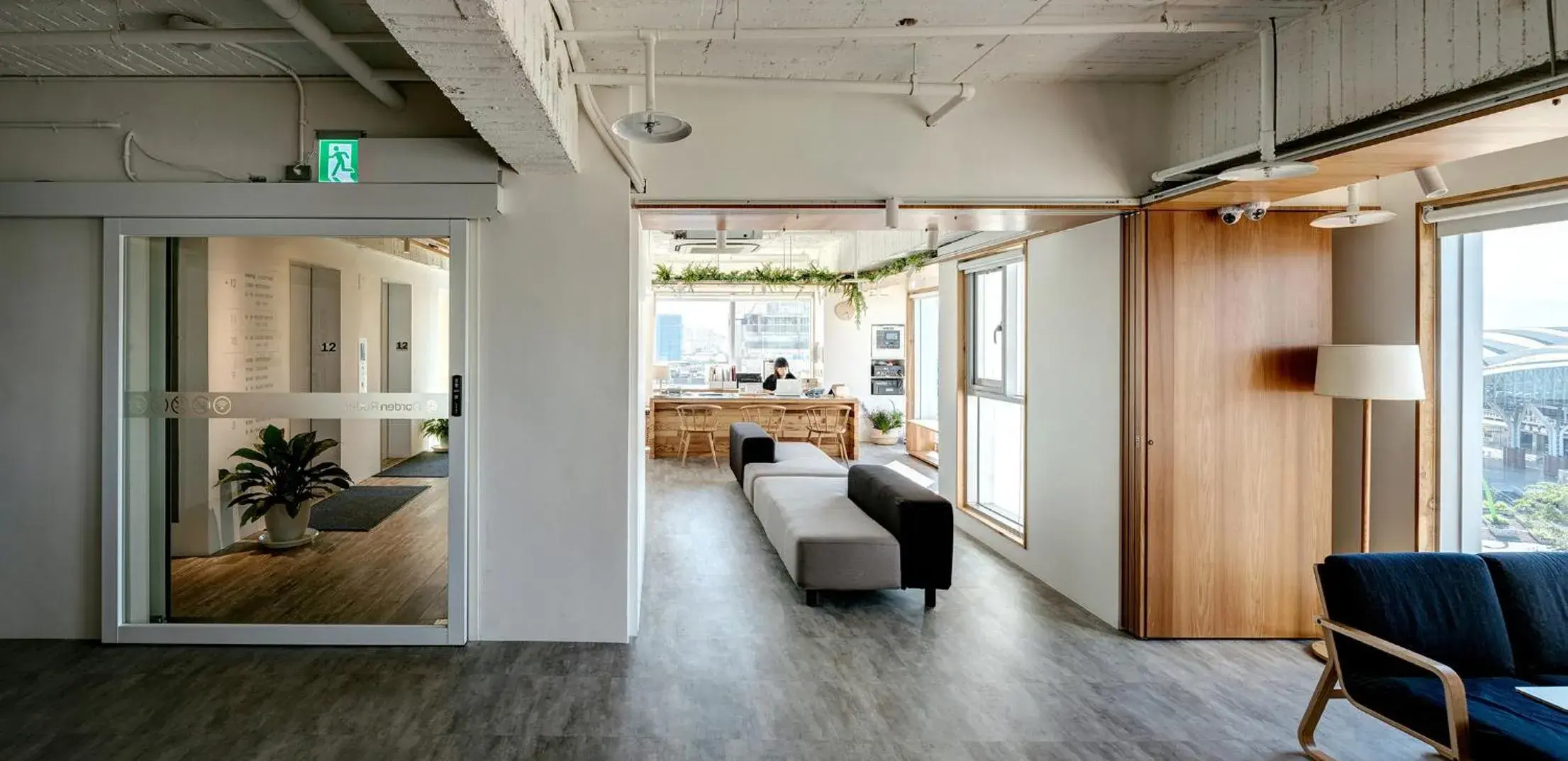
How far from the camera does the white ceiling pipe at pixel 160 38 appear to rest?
299 cm

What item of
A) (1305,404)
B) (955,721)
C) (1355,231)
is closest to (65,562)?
(955,721)

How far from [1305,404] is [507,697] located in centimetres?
414

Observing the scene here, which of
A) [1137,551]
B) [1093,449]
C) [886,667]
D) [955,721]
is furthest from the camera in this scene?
[1093,449]

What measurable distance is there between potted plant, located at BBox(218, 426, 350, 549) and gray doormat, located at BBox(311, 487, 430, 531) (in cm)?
4

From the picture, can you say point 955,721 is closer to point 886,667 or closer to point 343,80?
point 886,667

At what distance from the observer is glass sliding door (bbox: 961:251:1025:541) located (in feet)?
18.1

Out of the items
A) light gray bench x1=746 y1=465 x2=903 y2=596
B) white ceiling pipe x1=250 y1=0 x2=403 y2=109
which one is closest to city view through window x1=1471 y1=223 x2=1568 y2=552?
light gray bench x1=746 y1=465 x2=903 y2=596

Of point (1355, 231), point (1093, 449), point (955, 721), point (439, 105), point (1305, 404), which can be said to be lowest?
point (955, 721)

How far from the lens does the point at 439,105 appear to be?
3.72 m

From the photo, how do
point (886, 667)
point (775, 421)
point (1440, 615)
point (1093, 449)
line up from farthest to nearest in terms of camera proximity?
point (775, 421), point (1093, 449), point (886, 667), point (1440, 615)

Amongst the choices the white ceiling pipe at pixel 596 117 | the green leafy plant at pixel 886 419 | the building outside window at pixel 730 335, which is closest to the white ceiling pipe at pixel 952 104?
the white ceiling pipe at pixel 596 117

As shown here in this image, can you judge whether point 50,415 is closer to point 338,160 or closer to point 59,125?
point 59,125

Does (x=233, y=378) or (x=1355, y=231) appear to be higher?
(x=1355, y=231)

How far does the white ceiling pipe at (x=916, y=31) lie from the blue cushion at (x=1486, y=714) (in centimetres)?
254
